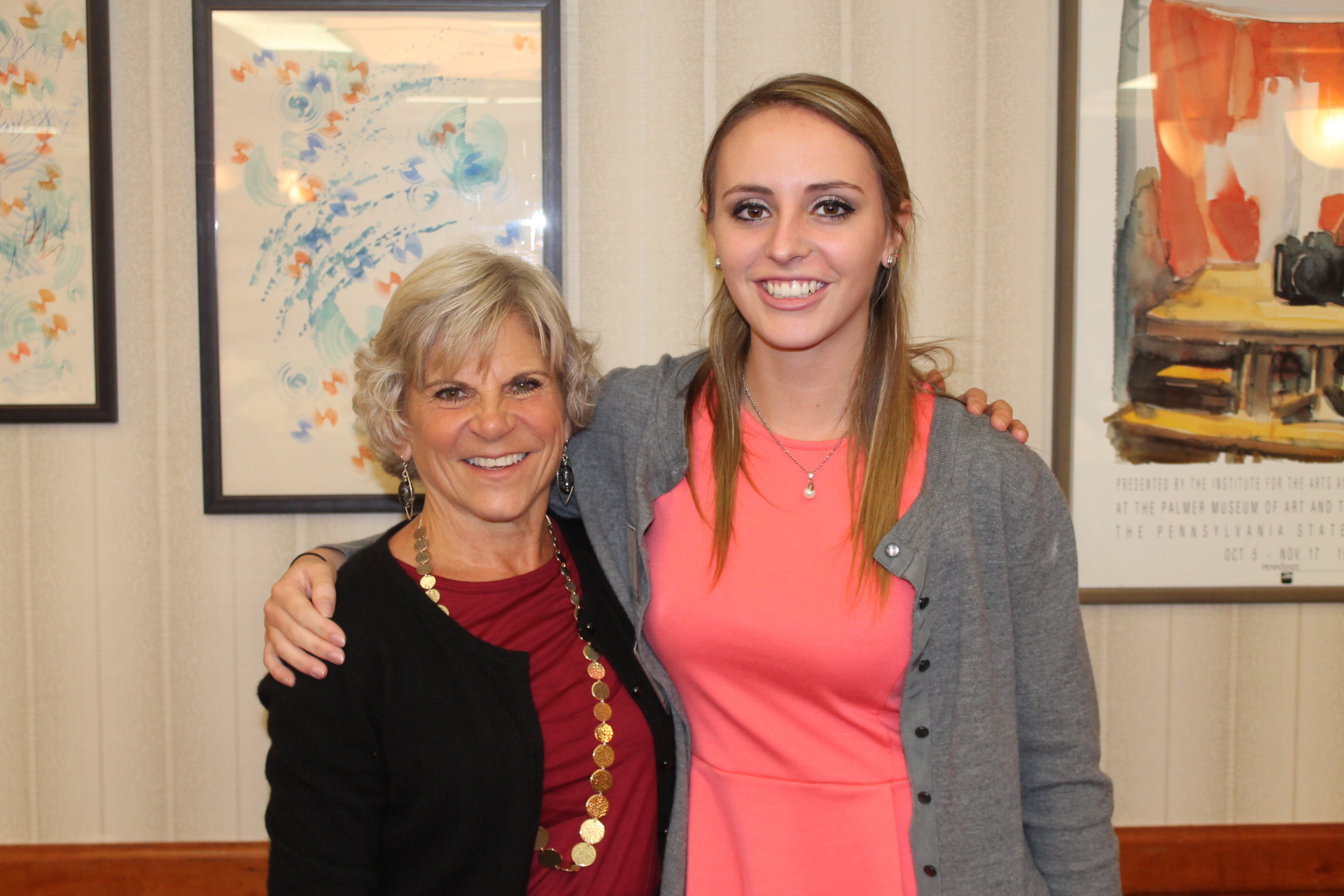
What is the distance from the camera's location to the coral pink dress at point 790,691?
1.19 m

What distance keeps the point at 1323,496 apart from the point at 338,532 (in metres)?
2.03

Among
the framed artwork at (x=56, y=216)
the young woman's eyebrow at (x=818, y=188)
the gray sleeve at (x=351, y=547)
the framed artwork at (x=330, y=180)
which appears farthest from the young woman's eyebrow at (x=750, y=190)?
the framed artwork at (x=56, y=216)

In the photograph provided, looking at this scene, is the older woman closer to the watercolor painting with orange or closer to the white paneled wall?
the white paneled wall

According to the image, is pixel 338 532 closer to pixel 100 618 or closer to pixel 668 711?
pixel 100 618

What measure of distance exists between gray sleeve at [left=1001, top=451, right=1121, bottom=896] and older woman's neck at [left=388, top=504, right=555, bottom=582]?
70cm

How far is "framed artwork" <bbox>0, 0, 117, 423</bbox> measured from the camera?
1703 millimetres

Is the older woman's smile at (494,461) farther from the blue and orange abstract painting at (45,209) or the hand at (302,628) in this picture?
the blue and orange abstract painting at (45,209)

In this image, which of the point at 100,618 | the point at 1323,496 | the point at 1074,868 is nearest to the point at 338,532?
the point at 100,618

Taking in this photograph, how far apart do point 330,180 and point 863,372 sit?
44.1 inches

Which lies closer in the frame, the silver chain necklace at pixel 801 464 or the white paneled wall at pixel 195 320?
the silver chain necklace at pixel 801 464

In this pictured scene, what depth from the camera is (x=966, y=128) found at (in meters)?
1.79

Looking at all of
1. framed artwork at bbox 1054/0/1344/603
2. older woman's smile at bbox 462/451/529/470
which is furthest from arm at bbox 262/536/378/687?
framed artwork at bbox 1054/0/1344/603

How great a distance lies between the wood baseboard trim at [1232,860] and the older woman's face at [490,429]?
1518 millimetres

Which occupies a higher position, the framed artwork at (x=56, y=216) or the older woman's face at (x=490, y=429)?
the framed artwork at (x=56, y=216)
